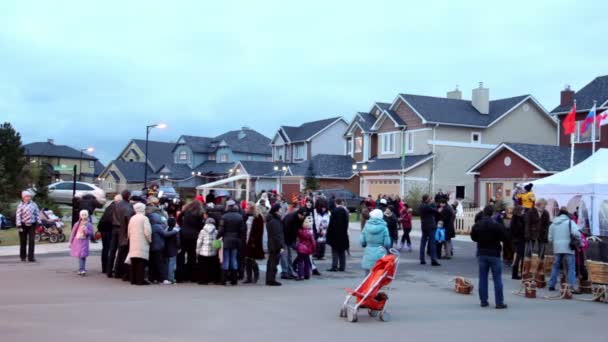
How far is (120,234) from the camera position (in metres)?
13.7

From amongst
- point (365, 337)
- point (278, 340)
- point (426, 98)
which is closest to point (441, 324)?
point (365, 337)

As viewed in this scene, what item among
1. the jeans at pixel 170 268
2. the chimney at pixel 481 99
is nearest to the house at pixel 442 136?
the chimney at pixel 481 99

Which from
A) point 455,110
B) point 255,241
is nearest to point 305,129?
point 455,110

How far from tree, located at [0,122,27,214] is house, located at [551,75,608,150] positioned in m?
29.7

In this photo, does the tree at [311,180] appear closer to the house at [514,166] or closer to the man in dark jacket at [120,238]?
the house at [514,166]

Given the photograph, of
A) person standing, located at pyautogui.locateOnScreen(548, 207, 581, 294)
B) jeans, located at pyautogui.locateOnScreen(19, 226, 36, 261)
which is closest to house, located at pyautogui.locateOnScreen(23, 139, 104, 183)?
jeans, located at pyautogui.locateOnScreen(19, 226, 36, 261)

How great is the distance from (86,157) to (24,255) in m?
83.2

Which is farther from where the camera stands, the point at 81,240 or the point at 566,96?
the point at 566,96

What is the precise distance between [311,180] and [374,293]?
3947 centimetres

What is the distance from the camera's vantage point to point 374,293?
9953mm

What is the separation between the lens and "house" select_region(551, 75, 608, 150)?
1494 inches

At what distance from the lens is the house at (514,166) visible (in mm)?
35375

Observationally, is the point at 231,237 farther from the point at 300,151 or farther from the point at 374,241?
the point at 300,151

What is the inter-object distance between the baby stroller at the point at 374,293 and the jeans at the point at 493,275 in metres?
2.26
